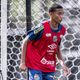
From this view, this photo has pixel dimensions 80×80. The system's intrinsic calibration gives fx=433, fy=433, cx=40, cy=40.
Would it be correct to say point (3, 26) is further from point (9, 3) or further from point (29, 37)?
point (29, 37)

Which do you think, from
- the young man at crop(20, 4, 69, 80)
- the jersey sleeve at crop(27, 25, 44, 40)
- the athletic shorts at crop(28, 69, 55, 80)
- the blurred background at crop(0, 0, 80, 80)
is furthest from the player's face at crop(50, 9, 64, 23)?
the blurred background at crop(0, 0, 80, 80)

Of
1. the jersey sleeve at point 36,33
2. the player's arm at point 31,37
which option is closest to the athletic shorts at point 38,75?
the player's arm at point 31,37

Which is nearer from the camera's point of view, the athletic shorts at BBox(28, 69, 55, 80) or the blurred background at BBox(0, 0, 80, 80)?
the athletic shorts at BBox(28, 69, 55, 80)

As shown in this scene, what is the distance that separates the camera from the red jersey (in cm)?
335

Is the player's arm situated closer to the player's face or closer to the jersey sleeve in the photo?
the jersey sleeve

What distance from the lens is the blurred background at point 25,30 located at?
158 inches

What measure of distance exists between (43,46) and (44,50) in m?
0.04

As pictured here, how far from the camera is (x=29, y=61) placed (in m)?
3.39

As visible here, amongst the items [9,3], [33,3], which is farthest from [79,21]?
[9,3]

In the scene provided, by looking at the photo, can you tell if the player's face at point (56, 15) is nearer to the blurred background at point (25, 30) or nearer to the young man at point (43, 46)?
the young man at point (43, 46)

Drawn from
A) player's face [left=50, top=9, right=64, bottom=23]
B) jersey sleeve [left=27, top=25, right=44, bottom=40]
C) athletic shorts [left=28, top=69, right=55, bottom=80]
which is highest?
player's face [left=50, top=9, right=64, bottom=23]

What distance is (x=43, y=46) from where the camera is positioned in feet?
11.1

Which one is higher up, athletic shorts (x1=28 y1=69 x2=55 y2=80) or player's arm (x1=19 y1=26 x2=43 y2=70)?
player's arm (x1=19 y1=26 x2=43 y2=70)

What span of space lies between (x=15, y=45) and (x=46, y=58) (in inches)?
32.5
